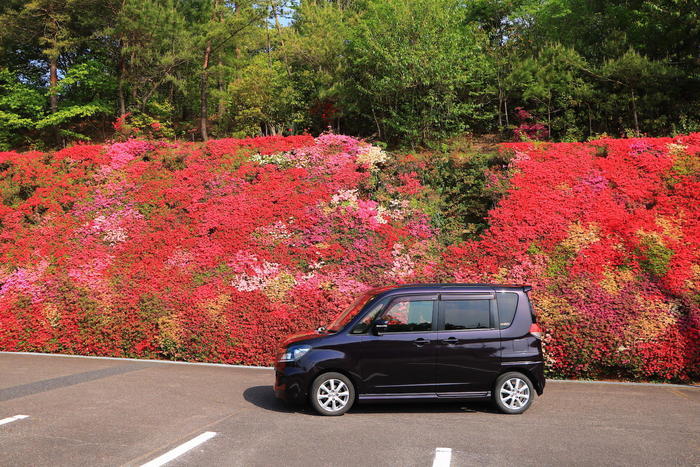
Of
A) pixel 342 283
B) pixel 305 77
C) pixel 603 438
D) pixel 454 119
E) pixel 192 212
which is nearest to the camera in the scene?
pixel 603 438

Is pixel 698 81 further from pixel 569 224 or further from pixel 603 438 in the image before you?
pixel 603 438

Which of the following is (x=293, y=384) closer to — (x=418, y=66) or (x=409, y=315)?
(x=409, y=315)

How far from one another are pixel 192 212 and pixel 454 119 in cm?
1272

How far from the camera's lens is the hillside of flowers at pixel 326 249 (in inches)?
433

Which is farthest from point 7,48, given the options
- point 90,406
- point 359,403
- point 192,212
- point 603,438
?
point 603,438

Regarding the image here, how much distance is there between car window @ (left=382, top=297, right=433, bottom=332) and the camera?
7.58 meters

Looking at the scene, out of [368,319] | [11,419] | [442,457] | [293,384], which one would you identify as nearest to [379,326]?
[368,319]

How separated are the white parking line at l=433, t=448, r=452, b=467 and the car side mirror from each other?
205cm

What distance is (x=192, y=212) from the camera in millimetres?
16266

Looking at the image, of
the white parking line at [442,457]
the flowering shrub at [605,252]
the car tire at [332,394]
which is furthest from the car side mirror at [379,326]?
the flowering shrub at [605,252]

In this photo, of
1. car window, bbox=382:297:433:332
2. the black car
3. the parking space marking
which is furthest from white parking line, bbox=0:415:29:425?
car window, bbox=382:297:433:332

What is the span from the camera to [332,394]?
7336 millimetres

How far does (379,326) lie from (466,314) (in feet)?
4.26

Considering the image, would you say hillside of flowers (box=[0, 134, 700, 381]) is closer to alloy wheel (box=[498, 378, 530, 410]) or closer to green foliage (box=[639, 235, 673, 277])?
green foliage (box=[639, 235, 673, 277])
